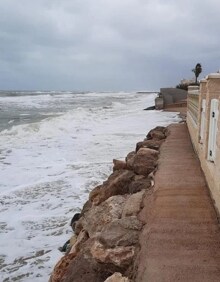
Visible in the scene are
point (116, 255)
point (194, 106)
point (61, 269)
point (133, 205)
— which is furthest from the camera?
point (194, 106)

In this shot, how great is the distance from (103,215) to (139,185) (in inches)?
38.9

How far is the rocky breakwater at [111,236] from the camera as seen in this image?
3.16m

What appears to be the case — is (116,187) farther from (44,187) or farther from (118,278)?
(44,187)

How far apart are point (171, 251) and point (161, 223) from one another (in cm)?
58

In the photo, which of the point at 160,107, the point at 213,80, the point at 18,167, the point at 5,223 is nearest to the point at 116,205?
the point at 213,80

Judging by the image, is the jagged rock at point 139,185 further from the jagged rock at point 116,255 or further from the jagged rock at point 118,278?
the jagged rock at point 118,278

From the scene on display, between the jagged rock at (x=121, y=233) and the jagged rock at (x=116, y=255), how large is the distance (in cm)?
6

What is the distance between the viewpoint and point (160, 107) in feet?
104

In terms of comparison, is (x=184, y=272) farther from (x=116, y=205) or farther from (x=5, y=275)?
(x=5, y=275)

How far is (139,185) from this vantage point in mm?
5242

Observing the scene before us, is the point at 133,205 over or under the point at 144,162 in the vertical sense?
under

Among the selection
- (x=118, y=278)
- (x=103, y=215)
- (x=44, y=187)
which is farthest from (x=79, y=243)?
(x=44, y=187)

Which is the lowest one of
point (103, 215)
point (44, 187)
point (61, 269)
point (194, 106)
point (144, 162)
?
point (44, 187)

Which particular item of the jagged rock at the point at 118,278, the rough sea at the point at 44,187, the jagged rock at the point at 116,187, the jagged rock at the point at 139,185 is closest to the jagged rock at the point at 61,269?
the rough sea at the point at 44,187
